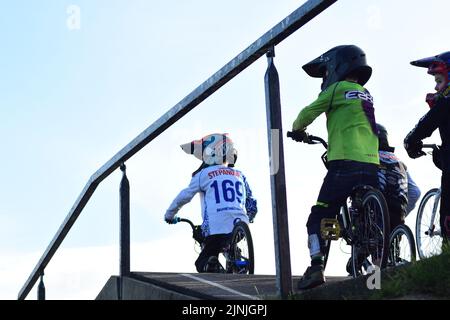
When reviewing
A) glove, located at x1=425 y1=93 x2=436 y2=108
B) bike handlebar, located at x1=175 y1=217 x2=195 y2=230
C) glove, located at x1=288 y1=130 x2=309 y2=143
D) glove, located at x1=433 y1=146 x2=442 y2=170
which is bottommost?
glove, located at x1=433 y1=146 x2=442 y2=170

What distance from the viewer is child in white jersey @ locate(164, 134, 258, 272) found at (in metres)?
9.12

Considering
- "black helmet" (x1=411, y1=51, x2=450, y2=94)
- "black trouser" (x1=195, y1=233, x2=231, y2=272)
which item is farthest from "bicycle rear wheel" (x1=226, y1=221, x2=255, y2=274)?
"black helmet" (x1=411, y1=51, x2=450, y2=94)

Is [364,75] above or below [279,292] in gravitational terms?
above

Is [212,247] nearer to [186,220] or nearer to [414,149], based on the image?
[186,220]

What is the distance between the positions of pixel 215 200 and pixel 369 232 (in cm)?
298

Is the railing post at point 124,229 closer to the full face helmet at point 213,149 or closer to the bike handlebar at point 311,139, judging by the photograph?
the bike handlebar at point 311,139

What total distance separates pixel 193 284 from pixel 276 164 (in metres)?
1.41

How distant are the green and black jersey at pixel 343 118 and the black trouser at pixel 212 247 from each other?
10.7 ft

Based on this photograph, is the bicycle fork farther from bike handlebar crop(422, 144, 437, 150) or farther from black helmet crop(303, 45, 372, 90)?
black helmet crop(303, 45, 372, 90)

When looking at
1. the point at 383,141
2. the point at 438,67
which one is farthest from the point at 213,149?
the point at 438,67

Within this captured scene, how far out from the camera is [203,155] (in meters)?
9.53

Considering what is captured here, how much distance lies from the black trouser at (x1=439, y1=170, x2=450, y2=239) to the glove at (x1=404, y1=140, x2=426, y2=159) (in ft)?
0.86
